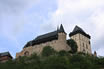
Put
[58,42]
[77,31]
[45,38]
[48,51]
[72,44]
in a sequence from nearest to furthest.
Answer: [48,51], [58,42], [72,44], [77,31], [45,38]

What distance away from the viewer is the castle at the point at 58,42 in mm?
50719

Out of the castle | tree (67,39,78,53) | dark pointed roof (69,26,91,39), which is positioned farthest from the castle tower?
dark pointed roof (69,26,91,39)

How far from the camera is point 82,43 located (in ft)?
173

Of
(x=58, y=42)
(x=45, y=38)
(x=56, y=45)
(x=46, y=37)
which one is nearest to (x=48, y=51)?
(x=56, y=45)

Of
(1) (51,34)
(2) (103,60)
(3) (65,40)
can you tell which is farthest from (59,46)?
(2) (103,60)

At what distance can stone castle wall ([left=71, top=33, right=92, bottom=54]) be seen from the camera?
5194cm

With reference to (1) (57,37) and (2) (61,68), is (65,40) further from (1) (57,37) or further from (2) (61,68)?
(2) (61,68)

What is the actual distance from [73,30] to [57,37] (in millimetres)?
5916

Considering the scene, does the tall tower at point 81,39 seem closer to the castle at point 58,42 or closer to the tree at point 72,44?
the castle at point 58,42

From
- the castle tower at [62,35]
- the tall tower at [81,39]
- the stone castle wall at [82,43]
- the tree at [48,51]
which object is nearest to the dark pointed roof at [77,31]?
the tall tower at [81,39]

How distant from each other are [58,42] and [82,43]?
6403 mm

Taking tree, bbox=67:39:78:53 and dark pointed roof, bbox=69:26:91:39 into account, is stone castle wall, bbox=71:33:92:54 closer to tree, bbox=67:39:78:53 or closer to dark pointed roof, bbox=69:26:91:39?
dark pointed roof, bbox=69:26:91:39

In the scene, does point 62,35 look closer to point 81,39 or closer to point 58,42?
point 58,42

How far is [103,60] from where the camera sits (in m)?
38.2
